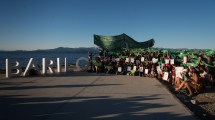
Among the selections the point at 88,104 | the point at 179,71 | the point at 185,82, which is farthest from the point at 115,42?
the point at 88,104

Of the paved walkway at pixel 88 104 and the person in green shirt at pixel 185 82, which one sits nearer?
the paved walkway at pixel 88 104

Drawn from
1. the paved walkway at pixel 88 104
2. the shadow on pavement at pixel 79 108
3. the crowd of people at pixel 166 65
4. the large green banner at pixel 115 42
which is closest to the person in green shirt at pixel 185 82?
the crowd of people at pixel 166 65

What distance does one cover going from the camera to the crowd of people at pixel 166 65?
479 inches

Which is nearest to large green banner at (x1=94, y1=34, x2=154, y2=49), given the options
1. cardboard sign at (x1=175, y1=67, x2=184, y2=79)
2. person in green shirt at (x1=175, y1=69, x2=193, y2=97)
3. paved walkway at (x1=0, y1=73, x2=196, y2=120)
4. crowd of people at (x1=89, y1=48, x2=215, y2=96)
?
crowd of people at (x1=89, y1=48, x2=215, y2=96)

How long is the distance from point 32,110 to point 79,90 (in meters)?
3.80

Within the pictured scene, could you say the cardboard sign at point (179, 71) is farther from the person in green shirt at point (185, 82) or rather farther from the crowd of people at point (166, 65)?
the person in green shirt at point (185, 82)

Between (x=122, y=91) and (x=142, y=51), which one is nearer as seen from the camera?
(x=122, y=91)

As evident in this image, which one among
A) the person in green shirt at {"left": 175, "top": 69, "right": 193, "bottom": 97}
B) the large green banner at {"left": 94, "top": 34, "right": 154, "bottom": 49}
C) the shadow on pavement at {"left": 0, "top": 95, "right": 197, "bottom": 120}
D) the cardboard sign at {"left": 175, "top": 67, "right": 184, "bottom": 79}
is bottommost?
the shadow on pavement at {"left": 0, "top": 95, "right": 197, "bottom": 120}

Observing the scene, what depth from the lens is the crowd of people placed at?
1218 centimetres

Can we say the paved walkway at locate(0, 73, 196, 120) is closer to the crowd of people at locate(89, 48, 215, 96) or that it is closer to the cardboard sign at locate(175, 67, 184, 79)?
the crowd of people at locate(89, 48, 215, 96)

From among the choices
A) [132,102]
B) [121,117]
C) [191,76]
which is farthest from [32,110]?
[191,76]

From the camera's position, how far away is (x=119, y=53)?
20.4 m

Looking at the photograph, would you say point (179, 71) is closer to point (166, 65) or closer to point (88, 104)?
point (166, 65)

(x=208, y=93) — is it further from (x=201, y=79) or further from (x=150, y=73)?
(x=150, y=73)
